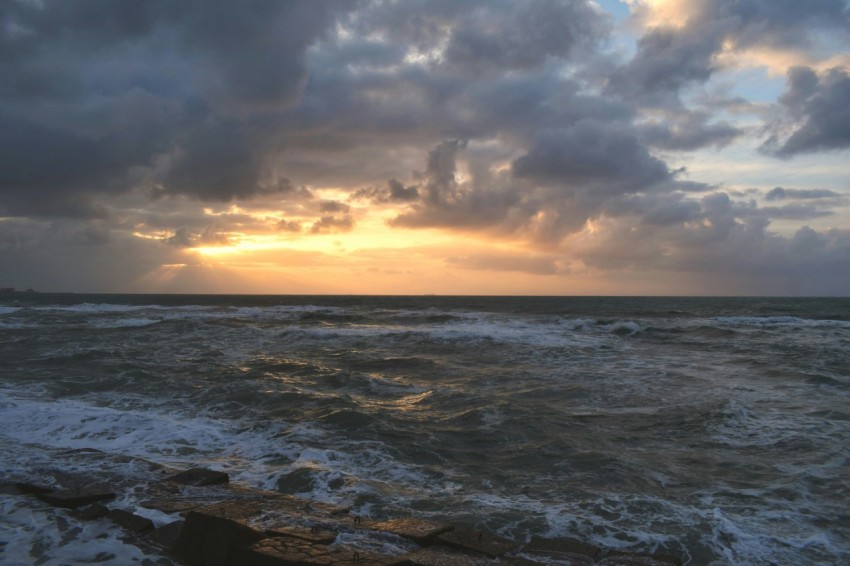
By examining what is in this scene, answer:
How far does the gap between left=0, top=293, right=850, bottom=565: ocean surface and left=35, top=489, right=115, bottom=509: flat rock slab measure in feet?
0.51

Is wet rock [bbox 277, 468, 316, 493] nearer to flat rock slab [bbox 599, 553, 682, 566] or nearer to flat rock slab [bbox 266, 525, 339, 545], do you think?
flat rock slab [bbox 266, 525, 339, 545]

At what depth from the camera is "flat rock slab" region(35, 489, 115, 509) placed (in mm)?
6043

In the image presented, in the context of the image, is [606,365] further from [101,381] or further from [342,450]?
[101,381]

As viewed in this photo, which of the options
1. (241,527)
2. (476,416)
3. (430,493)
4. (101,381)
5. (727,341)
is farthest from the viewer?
(727,341)

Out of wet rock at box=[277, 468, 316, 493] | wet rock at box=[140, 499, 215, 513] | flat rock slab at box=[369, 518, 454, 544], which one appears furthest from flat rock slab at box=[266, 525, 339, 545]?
wet rock at box=[277, 468, 316, 493]

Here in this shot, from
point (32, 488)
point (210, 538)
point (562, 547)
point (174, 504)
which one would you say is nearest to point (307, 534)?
point (210, 538)

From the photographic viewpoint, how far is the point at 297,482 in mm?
7297

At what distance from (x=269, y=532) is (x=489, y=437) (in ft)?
18.3

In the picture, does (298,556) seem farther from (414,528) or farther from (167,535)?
(167,535)

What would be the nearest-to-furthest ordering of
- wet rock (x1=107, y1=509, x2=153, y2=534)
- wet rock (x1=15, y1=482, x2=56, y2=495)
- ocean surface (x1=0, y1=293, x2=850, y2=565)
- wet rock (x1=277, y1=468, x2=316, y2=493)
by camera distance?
wet rock (x1=107, y1=509, x2=153, y2=534), ocean surface (x1=0, y1=293, x2=850, y2=565), wet rock (x1=15, y1=482, x2=56, y2=495), wet rock (x1=277, y1=468, x2=316, y2=493)

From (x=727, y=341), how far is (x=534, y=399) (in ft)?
62.3

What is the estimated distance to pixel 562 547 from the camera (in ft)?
17.3

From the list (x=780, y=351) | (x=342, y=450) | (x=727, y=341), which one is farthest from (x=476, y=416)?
(x=727, y=341)

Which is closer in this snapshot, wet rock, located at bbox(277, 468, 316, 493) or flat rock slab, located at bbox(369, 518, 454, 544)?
flat rock slab, located at bbox(369, 518, 454, 544)
